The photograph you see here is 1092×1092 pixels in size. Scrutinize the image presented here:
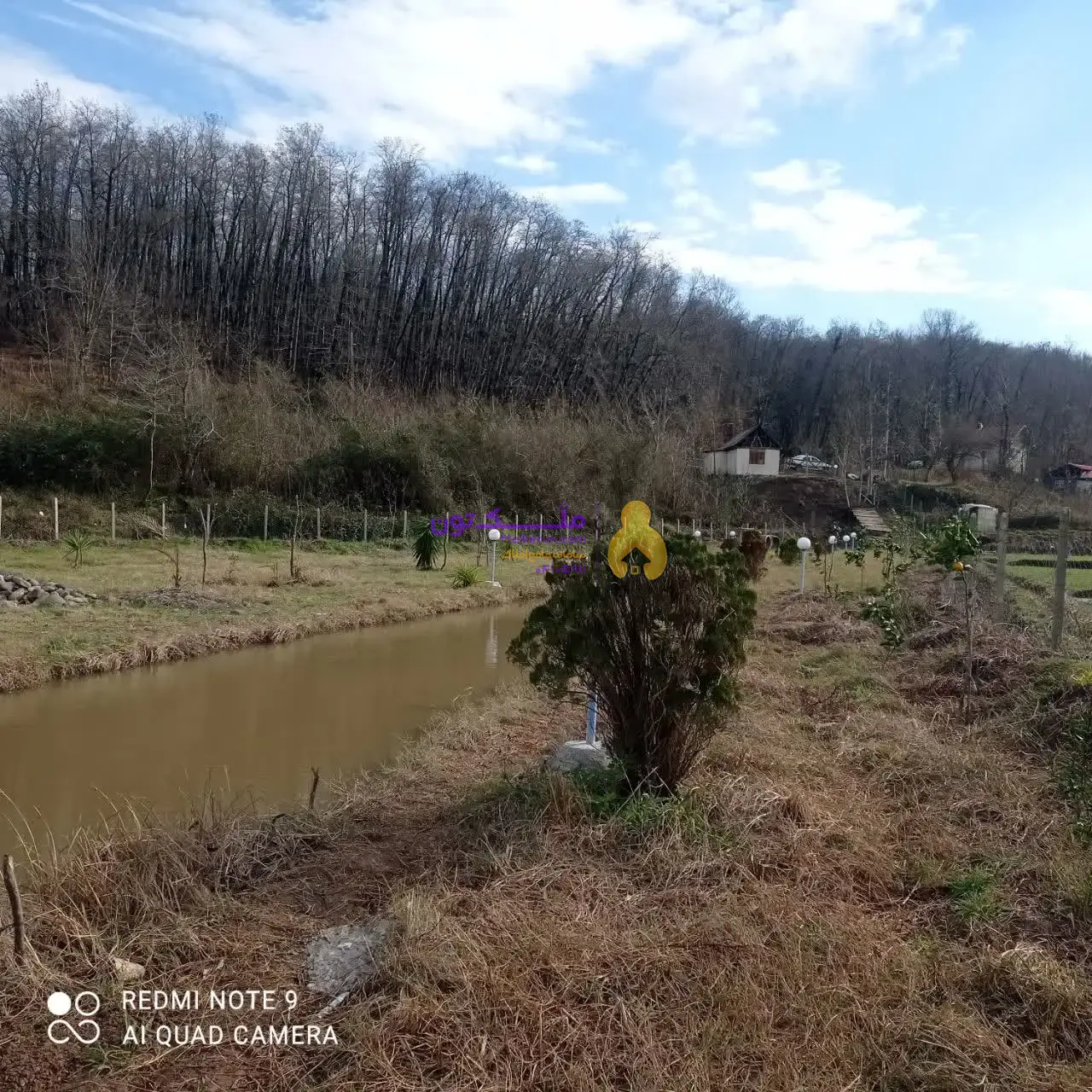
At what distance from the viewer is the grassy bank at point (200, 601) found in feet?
27.2

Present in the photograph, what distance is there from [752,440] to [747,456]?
869 mm

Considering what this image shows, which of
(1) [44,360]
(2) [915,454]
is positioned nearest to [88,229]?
(1) [44,360]

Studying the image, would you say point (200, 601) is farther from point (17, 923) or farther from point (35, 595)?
point (17, 923)

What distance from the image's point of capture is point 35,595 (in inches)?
404

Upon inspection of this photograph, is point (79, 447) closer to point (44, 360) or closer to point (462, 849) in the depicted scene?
point (44, 360)

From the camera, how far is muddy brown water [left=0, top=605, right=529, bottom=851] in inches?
209

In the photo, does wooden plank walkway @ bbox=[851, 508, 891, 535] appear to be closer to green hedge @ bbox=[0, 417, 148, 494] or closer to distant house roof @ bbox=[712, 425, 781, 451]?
distant house roof @ bbox=[712, 425, 781, 451]

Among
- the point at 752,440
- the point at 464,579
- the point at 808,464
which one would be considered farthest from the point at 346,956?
the point at 808,464

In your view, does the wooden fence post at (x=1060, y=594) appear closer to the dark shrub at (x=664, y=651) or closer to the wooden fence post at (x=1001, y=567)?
the wooden fence post at (x=1001, y=567)

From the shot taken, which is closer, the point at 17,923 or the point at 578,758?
the point at 17,923

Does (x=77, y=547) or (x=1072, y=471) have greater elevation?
(x=1072, y=471)

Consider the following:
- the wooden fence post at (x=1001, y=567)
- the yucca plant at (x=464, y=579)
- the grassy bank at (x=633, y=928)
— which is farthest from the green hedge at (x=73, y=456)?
the wooden fence post at (x=1001, y=567)

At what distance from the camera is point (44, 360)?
29125 mm

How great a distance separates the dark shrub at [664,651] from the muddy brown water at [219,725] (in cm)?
236
